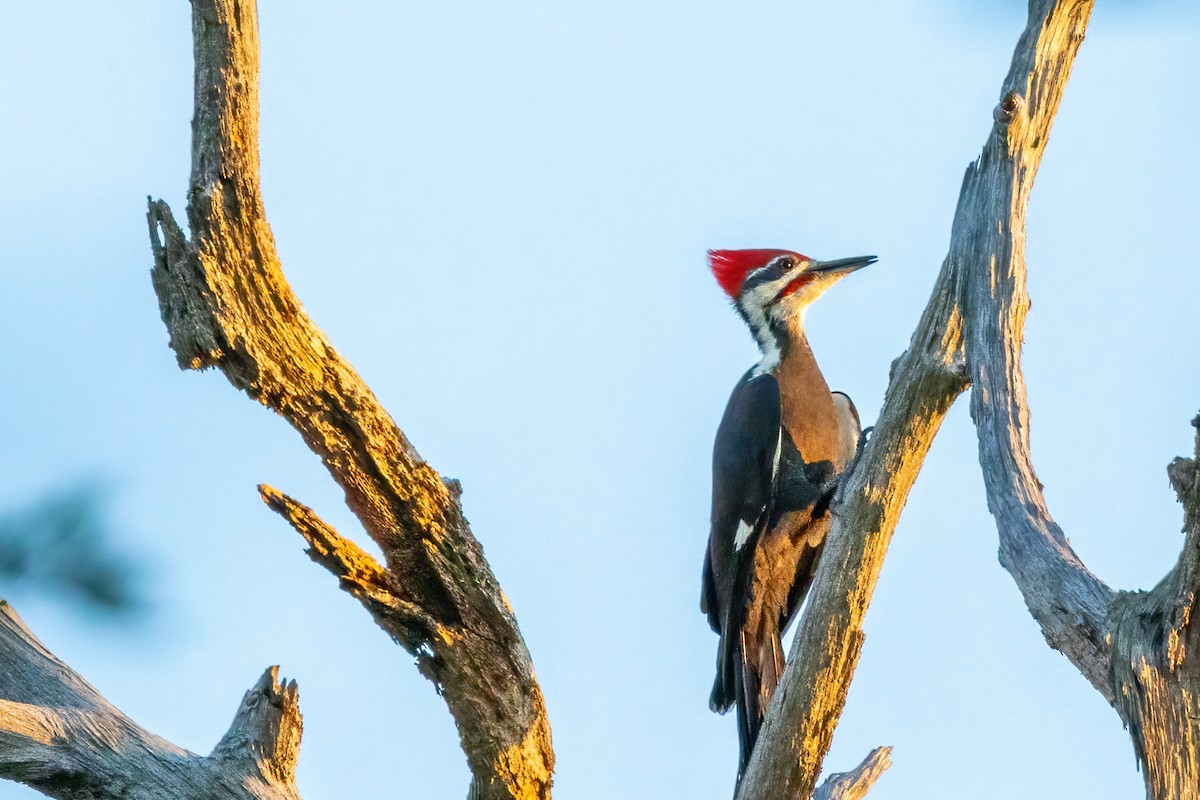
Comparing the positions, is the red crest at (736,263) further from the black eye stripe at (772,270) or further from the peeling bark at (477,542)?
the peeling bark at (477,542)

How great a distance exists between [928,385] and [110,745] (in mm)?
2089

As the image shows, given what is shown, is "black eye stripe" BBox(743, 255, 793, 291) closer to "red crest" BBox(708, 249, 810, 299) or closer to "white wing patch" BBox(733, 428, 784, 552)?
"red crest" BBox(708, 249, 810, 299)

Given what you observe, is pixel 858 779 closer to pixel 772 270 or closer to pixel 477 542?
pixel 477 542

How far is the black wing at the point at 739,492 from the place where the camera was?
4.70 meters

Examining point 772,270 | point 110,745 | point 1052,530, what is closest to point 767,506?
point 772,270

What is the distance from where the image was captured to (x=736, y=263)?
19.2ft

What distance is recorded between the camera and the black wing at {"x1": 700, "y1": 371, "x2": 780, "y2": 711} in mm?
4695

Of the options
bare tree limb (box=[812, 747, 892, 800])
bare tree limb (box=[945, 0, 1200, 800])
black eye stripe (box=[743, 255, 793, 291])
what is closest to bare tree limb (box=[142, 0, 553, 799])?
bare tree limb (box=[812, 747, 892, 800])

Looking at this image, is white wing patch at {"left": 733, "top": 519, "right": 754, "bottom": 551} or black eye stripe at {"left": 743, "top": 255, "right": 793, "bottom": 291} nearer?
white wing patch at {"left": 733, "top": 519, "right": 754, "bottom": 551}

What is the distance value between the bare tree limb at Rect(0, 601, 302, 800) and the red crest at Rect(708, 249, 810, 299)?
3.29 meters

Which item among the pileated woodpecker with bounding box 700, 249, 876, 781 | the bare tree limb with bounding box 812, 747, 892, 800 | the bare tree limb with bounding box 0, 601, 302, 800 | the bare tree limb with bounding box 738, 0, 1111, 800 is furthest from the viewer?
the pileated woodpecker with bounding box 700, 249, 876, 781

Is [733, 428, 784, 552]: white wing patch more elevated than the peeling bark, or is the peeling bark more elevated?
[733, 428, 784, 552]: white wing patch

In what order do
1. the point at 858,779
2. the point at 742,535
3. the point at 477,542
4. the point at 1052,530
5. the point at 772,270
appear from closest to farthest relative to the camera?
the point at 1052,530
the point at 477,542
the point at 858,779
the point at 742,535
the point at 772,270

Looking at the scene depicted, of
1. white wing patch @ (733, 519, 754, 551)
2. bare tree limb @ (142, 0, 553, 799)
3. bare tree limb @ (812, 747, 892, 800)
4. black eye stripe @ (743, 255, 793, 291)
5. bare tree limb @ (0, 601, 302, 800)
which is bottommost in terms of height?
bare tree limb @ (0, 601, 302, 800)
